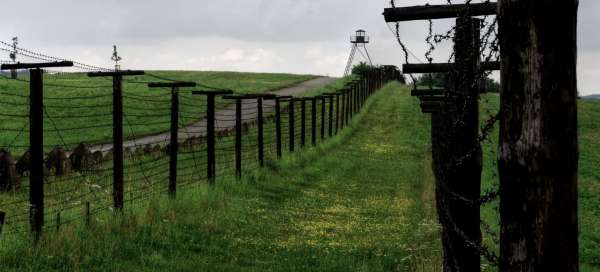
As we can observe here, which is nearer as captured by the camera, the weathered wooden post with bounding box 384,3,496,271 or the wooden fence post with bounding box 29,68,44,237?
the weathered wooden post with bounding box 384,3,496,271

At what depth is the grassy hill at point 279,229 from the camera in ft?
25.2

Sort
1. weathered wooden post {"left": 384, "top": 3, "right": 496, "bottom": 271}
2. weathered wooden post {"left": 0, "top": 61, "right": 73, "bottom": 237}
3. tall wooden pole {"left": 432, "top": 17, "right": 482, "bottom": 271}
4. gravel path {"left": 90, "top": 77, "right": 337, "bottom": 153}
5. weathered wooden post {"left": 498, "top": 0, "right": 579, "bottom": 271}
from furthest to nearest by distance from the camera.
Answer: gravel path {"left": 90, "top": 77, "right": 337, "bottom": 153}
weathered wooden post {"left": 0, "top": 61, "right": 73, "bottom": 237}
tall wooden pole {"left": 432, "top": 17, "right": 482, "bottom": 271}
weathered wooden post {"left": 384, "top": 3, "right": 496, "bottom": 271}
weathered wooden post {"left": 498, "top": 0, "right": 579, "bottom": 271}

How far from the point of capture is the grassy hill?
7.69 m

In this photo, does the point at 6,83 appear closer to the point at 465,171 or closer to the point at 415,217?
the point at 415,217

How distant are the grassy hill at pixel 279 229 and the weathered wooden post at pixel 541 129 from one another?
1281mm

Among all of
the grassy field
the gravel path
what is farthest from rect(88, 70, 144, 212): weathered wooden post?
the gravel path

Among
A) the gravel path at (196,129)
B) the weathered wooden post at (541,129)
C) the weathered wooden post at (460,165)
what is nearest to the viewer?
the weathered wooden post at (541,129)

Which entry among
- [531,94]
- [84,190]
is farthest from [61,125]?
[531,94]

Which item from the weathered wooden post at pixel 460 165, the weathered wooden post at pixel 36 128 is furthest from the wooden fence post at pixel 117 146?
the weathered wooden post at pixel 460 165

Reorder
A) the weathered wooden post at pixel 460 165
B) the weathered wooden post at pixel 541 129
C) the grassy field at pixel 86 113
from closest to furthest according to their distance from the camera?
the weathered wooden post at pixel 541 129 → the weathered wooden post at pixel 460 165 → the grassy field at pixel 86 113

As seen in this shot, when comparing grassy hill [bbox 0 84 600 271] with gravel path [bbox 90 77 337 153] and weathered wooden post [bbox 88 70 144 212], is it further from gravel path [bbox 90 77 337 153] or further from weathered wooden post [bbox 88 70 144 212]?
gravel path [bbox 90 77 337 153]

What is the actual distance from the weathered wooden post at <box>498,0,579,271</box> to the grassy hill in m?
1.28

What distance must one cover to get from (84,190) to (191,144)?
7.20 m

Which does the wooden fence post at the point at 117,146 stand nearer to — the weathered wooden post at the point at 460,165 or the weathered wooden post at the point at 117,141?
the weathered wooden post at the point at 117,141
